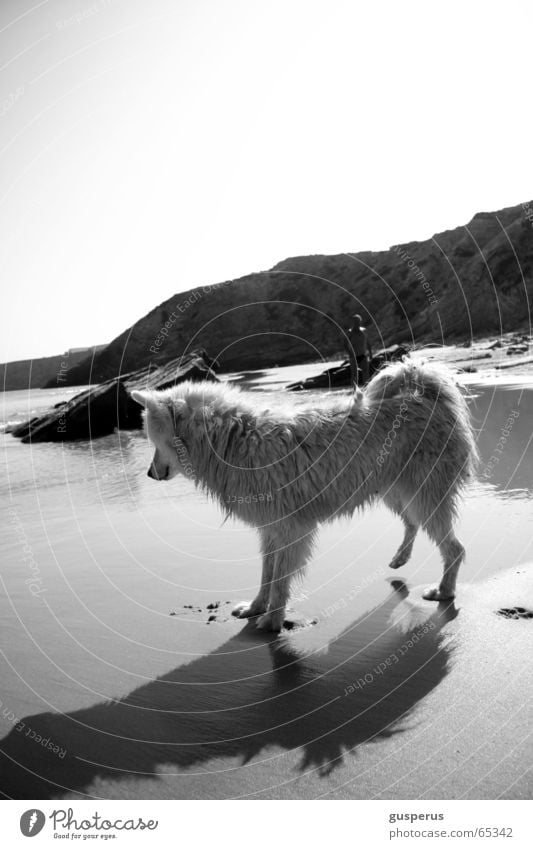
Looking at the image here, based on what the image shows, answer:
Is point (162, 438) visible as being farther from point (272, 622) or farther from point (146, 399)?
point (272, 622)

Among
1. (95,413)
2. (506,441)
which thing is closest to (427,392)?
(506,441)

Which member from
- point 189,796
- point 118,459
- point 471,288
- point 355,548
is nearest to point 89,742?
point 189,796

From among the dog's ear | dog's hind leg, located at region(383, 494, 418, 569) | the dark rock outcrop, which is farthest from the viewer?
the dark rock outcrop

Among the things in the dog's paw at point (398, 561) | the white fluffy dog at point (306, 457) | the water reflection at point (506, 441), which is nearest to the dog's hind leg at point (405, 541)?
the dog's paw at point (398, 561)

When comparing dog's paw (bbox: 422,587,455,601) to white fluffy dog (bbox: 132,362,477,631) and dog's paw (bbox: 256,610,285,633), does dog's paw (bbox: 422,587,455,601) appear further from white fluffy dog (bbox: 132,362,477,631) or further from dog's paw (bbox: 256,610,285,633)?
dog's paw (bbox: 256,610,285,633)

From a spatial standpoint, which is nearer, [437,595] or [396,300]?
[437,595]

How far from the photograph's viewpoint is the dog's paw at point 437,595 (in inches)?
201

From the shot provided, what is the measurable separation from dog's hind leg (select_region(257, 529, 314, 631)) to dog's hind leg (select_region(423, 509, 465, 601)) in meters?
1.10

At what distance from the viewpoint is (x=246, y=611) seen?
5.21m

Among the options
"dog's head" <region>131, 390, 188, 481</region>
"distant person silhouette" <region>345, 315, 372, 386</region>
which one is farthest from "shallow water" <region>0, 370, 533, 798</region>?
"distant person silhouette" <region>345, 315, 372, 386</region>

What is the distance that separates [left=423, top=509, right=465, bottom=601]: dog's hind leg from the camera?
16.9 ft

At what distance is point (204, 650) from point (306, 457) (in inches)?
68.6

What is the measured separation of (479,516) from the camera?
6883 mm
